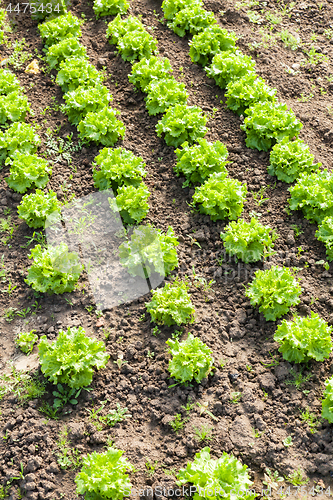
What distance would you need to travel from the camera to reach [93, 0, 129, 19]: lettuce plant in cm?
917

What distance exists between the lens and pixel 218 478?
438 cm

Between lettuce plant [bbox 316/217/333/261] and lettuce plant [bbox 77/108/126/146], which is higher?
lettuce plant [bbox 316/217/333/261]

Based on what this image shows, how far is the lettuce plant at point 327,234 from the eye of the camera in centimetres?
617

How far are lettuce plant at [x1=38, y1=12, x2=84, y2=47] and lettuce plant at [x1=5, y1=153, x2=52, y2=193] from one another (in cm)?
311

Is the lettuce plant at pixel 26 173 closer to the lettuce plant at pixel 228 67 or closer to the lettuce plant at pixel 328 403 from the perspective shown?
the lettuce plant at pixel 228 67

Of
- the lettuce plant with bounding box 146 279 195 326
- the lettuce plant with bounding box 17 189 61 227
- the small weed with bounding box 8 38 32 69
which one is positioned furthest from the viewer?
the small weed with bounding box 8 38 32 69

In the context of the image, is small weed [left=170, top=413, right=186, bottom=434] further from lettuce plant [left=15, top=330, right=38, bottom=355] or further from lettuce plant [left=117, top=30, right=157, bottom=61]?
lettuce plant [left=117, top=30, right=157, bottom=61]

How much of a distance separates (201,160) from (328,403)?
3.63 m

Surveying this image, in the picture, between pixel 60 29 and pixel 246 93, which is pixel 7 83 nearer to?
pixel 60 29

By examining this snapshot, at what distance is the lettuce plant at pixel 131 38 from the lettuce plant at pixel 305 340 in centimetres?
568

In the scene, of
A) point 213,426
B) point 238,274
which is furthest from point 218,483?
point 238,274

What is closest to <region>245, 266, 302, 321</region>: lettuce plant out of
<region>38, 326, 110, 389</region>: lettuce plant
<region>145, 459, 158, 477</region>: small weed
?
<region>38, 326, 110, 389</region>: lettuce plant

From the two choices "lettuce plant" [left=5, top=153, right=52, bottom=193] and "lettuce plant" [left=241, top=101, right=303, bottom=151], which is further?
"lettuce plant" [left=241, top=101, right=303, bottom=151]

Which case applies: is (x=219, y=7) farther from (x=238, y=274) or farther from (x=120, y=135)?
(x=238, y=274)
